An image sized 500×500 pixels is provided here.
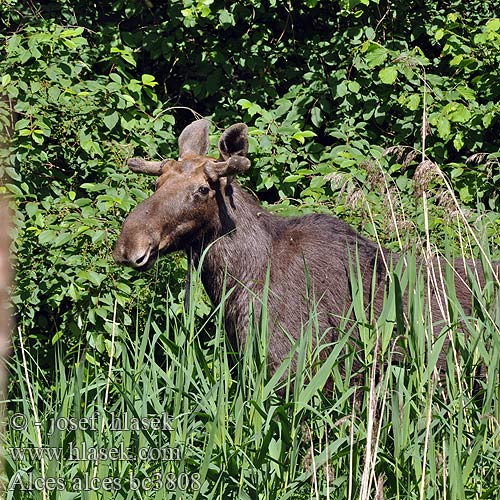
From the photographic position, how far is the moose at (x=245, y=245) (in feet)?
16.1

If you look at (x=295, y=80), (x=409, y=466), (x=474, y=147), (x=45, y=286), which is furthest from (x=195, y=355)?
(x=295, y=80)

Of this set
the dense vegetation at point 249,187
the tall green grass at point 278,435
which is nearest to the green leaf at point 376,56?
the dense vegetation at point 249,187

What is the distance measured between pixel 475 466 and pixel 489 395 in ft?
0.86

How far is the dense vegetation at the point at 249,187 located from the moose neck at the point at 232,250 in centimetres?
21

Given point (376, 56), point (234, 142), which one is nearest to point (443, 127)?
point (376, 56)

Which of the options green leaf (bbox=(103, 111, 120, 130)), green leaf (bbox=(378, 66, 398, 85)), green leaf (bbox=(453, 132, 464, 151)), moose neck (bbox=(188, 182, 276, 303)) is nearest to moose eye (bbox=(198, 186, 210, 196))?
moose neck (bbox=(188, 182, 276, 303))

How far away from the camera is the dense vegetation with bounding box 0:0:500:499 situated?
3.48m

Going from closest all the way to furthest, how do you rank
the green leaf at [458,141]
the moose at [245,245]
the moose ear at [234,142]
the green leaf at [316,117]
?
the moose at [245,245] → the moose ear at [234,142] → the green leaf at [458,141] → the green leaf at [316,117]

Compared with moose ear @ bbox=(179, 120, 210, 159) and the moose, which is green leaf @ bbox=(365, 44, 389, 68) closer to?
moose ear @ bbox=(179, 120, 210, 159)

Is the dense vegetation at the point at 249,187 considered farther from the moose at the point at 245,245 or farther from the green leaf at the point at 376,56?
the moose at the point at 245,245

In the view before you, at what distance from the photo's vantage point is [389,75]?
6988mm

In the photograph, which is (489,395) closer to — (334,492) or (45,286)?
(334,492)

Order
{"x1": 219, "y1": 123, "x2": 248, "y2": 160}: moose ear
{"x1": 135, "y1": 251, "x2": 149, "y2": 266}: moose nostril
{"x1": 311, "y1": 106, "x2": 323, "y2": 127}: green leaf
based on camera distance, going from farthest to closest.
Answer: {"x1": 311, "y1": 106, "x2": 323, "y2": 127}: green leaf, {"x1": 219, "y1": 123, "x2": 248, "y2": 160}: moose ear, {"x1": 135, "y1": 251, "x2": 149, "y2": 266}: moose nostril

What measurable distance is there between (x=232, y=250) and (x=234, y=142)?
57 centimetres
